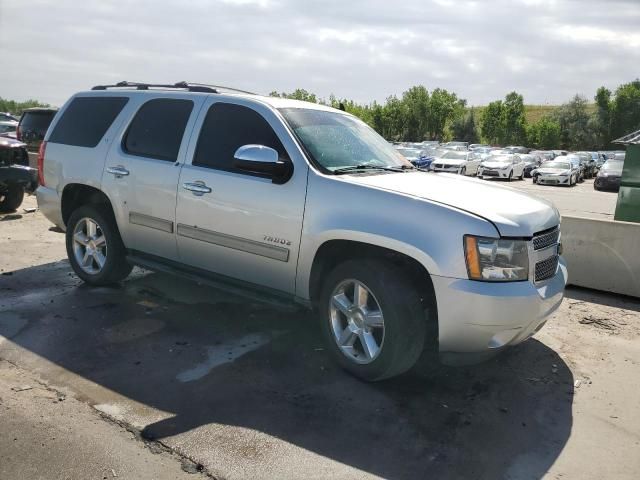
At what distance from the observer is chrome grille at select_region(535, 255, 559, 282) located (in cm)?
370

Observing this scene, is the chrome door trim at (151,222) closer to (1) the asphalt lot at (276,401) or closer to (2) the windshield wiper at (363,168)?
(1) the asphalt lot at (276,401)

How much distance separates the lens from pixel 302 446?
317 centimetres

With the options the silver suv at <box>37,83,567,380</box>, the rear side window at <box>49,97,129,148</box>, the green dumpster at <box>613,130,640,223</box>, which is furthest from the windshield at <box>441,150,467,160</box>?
the rear side window at <box>49,97,129,148</box>

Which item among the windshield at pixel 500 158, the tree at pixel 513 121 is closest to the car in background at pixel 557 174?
the windshield at pixel 500 158

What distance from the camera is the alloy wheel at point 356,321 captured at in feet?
12.6

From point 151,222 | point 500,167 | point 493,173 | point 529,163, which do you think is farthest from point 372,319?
point 529,163

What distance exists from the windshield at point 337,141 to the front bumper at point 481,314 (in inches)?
53.0

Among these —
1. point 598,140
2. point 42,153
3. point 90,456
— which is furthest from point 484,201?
point 598,140

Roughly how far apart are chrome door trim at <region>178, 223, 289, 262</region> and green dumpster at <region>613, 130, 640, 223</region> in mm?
6209

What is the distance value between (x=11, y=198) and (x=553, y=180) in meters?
25.7

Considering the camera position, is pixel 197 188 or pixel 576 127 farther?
pixel 576 127

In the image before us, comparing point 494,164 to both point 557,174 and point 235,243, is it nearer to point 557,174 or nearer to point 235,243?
point 557,174

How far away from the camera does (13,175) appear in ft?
30.6

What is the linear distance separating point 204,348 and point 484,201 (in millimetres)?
2366
